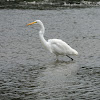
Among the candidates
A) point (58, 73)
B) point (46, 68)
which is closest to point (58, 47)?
point (46, 68)

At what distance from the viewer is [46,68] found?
1412 centimetres

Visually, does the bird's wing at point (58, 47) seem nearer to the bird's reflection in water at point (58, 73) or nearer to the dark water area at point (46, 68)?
the dark water area at point (46, 68)

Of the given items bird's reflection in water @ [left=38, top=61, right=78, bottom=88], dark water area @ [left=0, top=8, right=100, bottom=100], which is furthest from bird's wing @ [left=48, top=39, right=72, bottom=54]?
bird's reflection in water @ [left=38, top=61, right=78, bottom=88]

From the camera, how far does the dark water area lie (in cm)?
1048

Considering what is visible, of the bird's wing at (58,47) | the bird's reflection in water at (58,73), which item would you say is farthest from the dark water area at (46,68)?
the bird's wing at (58,47)

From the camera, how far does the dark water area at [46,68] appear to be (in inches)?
413

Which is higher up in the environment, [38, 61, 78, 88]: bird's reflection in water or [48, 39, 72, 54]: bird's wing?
[48, 39, 72, 54]: bird's wing

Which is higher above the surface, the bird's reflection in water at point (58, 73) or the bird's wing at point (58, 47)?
the bird's wing at point (58, 47)

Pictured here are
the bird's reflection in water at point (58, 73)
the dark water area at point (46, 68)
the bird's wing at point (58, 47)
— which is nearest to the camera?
the dark water area at point (46, 68)

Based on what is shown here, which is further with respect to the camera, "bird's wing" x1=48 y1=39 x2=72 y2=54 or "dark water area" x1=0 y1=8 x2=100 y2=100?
"bird's wing" x1=48 y1=39 x2=72 y2=54

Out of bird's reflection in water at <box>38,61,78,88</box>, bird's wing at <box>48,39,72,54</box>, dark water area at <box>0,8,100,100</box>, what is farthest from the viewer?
bird's wing at <box>48,39,72,54</box>

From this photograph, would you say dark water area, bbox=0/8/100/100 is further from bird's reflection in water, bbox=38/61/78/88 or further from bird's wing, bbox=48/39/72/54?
bird's wing, bbox=48/39/72/54

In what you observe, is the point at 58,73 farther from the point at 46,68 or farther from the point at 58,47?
the point at 58,47

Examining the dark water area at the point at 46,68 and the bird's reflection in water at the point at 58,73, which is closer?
the dark water area at the point at 46,68
